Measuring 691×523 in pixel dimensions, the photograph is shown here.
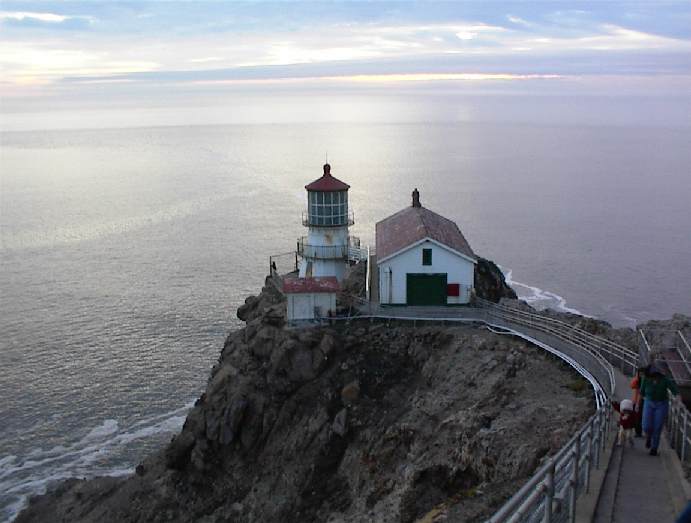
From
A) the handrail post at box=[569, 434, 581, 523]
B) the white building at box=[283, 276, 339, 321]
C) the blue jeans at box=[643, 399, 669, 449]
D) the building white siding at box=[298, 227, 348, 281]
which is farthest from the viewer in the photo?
the building white siding at box=[298, 227, 348, 281]

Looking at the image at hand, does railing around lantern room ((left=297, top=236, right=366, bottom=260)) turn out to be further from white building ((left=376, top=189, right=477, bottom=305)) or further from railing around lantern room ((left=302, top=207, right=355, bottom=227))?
white building ((left=376, top=189, right=477, bottom=305))

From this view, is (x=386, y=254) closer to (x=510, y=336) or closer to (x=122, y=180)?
(x=510, y=336)

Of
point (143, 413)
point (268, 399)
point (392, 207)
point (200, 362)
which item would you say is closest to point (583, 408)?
point (268, 399)

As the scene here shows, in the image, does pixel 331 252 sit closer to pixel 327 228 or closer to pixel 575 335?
pixel 327 228

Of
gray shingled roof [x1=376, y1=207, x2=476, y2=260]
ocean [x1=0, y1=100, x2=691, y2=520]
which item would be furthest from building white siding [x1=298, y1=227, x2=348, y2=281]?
ocean [x1=0, y1=100, x2=691, y2=520]

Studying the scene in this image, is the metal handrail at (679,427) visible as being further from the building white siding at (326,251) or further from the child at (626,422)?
the building white siding at (326,251)

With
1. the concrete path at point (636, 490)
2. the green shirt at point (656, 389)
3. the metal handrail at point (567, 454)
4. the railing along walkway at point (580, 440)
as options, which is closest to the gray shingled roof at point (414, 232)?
the railing along walkway at point (580, 440)
